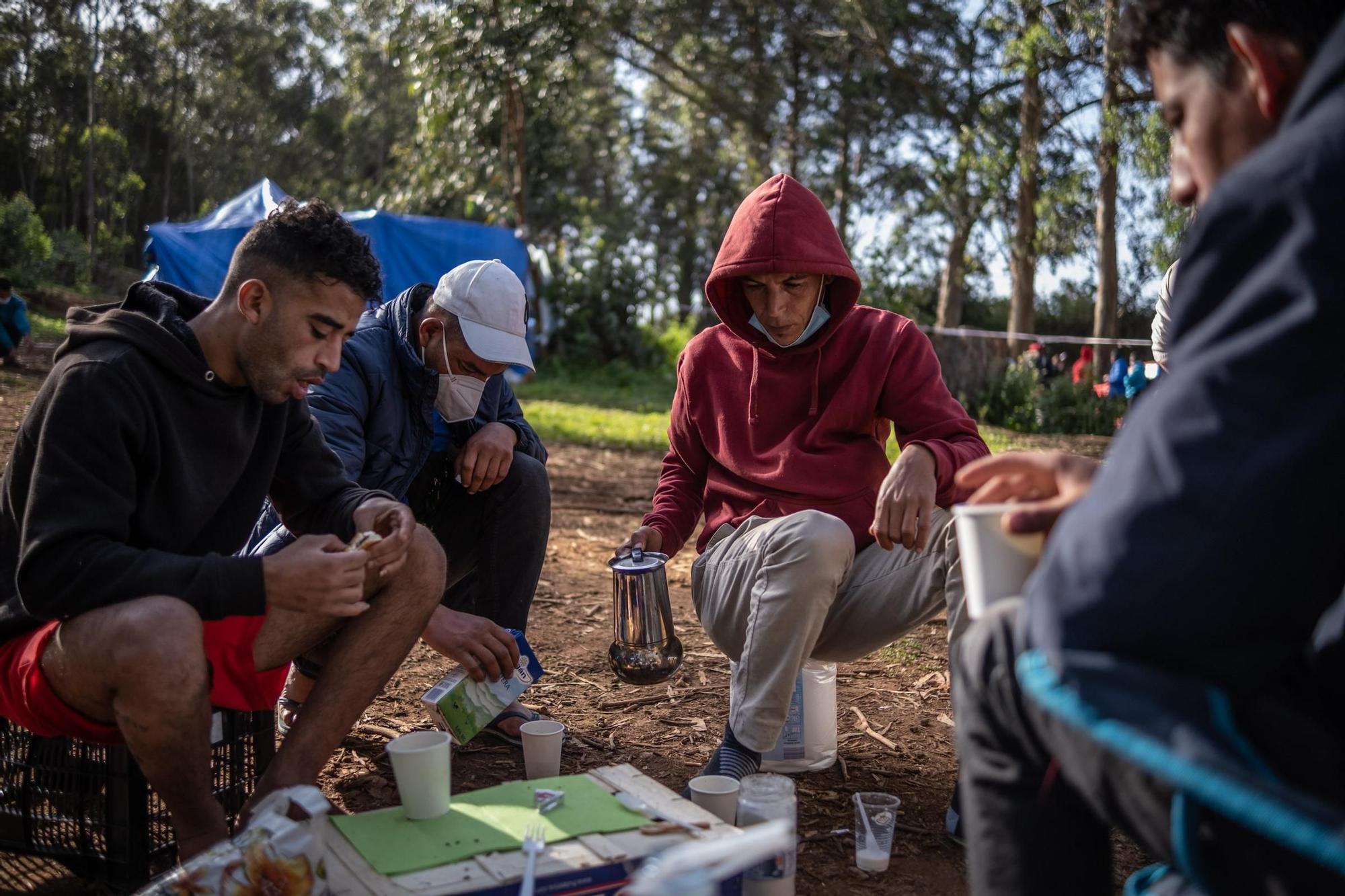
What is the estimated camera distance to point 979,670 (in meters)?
1.60

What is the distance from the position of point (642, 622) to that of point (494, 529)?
75cm

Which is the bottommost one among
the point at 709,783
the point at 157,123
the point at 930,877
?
the point at 930,877

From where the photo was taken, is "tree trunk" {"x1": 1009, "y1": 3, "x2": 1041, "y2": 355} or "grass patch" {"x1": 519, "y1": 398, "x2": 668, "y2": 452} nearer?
"grass patch" {"x1": 519, "y1": 398, "x2": 668, "y2": 452}

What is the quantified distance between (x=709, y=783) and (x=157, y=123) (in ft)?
179

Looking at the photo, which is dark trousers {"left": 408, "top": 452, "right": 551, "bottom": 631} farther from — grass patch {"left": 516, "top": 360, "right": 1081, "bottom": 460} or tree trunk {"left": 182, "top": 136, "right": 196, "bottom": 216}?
tree trunk {"left": 182, "top": 136, "right": 196, "bottom": 216}

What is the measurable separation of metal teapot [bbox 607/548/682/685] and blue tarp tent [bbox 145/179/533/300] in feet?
35.4

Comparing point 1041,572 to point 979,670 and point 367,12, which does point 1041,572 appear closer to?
point 979,670

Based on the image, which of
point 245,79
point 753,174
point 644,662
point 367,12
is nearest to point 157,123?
point 245,79

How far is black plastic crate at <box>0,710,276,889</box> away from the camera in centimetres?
254

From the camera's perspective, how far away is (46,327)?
71.1ft

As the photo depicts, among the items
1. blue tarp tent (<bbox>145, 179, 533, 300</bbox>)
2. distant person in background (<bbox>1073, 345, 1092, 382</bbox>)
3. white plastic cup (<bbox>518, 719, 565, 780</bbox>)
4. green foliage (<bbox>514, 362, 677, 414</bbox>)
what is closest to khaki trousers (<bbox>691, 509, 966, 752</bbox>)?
white plastic cup (<bbox>518, 719, 565, 780</bbox>)

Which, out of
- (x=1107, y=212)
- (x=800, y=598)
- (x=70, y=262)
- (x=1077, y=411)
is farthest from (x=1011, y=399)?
(x=70, y=262)

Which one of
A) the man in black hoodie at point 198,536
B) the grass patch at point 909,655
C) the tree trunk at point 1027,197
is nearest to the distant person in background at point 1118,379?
the tree trunk at point 1027,197

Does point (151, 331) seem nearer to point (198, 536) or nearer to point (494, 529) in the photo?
point (198, 536)
